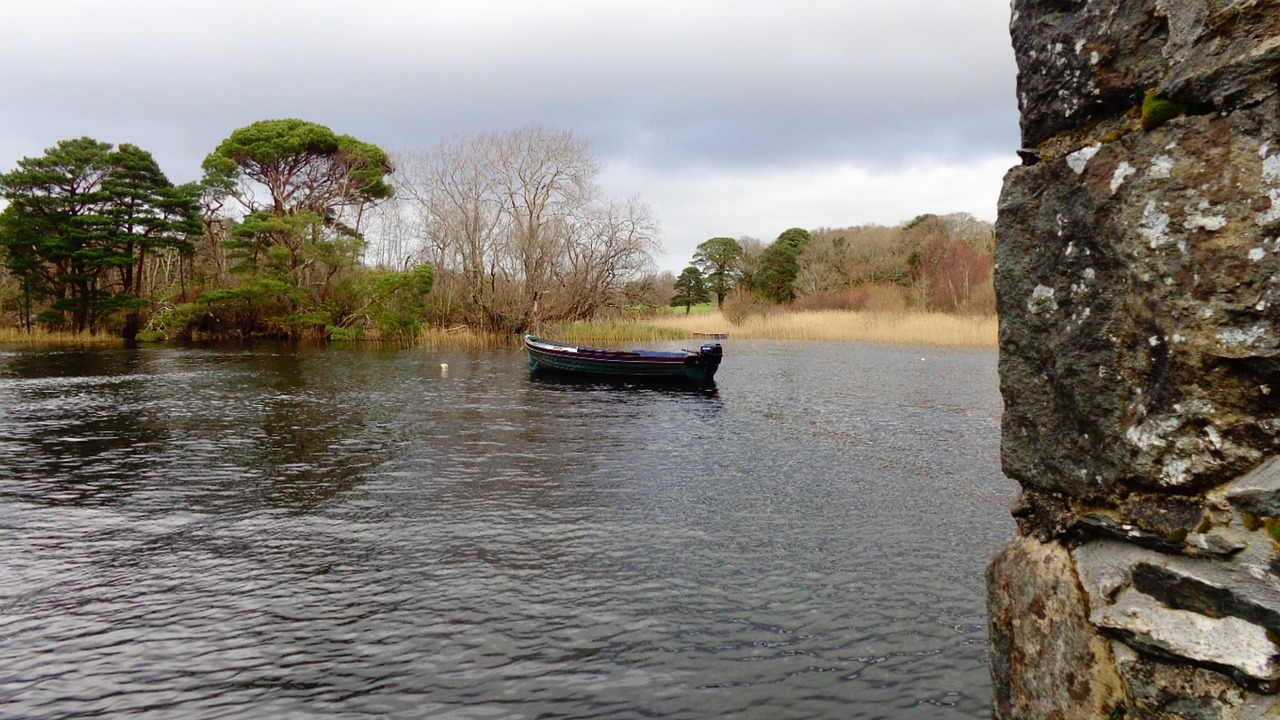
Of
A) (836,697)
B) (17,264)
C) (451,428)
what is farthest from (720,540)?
(17,264)

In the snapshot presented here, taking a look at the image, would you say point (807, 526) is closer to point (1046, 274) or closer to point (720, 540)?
point (720, 540)

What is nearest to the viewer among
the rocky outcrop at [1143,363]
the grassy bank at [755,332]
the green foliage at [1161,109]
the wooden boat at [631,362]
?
the rocky outcrop at [1143,363]

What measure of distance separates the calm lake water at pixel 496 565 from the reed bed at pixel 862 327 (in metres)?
17.5

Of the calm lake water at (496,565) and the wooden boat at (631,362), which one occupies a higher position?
the wooden boat at (631,362)

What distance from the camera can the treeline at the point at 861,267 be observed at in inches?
1873

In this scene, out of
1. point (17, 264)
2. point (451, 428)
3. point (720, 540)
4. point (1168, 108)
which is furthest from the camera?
point (17, 264)

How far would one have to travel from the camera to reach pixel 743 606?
18.1ft

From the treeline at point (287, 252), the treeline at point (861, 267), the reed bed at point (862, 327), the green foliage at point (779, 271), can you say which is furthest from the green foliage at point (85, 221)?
the green foliage at point (779, 271)

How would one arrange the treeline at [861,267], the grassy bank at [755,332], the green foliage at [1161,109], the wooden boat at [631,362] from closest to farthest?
the green foliage at [1161,109] < the wooden boat at [631,362] < the grassy bank at [755,332] < the treeline at [861,267]

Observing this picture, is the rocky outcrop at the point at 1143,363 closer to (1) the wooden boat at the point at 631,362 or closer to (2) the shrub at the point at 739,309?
(1) the wooden boat at the point at 631,362

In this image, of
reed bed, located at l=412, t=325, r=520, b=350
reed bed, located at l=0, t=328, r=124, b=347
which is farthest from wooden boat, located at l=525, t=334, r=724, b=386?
reed bed, located at l=0, t=328, r=124, b=347

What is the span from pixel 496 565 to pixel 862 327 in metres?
32.1

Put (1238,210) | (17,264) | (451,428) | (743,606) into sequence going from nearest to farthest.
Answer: (1238,210) < (743,606) < (451,428) < (17,264)

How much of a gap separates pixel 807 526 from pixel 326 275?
38054 mm
